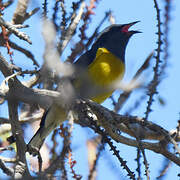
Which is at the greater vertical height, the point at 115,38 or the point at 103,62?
the point at 115,38

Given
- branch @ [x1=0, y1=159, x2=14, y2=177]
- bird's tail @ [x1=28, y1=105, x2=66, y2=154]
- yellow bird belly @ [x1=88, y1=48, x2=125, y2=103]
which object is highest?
yellow bird belly @ [x1=88, y1=48, x2=125, y2=103]

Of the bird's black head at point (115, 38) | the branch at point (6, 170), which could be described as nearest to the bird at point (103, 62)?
the bird's black head at point (115, 38)

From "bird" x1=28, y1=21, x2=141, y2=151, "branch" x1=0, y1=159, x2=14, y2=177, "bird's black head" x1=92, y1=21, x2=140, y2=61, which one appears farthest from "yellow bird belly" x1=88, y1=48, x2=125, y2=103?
"branch" x1=0, y1=159, x2=14, y2=177

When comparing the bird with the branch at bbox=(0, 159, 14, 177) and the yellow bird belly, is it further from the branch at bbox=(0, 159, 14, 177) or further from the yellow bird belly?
the branch at bbox=(0, 159, 14, 177)

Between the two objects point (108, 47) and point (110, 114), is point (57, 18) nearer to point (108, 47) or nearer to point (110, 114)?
point (110, 114)

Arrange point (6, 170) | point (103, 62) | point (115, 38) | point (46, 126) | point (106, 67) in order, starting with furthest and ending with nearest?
1. point (115, 38)
2. point (103, 62)
3. point (106, 67)
4. point (46, 126)
5. point (6, 170)

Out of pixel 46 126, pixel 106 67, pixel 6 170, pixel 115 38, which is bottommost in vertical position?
pixel 46 126

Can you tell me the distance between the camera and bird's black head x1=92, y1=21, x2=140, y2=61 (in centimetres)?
527

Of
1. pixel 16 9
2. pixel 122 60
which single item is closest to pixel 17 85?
pixel 16 9

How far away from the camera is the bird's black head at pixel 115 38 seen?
527cm

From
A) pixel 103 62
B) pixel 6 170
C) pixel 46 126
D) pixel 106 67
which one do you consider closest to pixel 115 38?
pixel 103 62

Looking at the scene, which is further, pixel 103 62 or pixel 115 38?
pixel 115 38

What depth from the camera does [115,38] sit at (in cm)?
539

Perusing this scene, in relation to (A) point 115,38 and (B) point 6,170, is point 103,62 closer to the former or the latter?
(A) point 115,38
